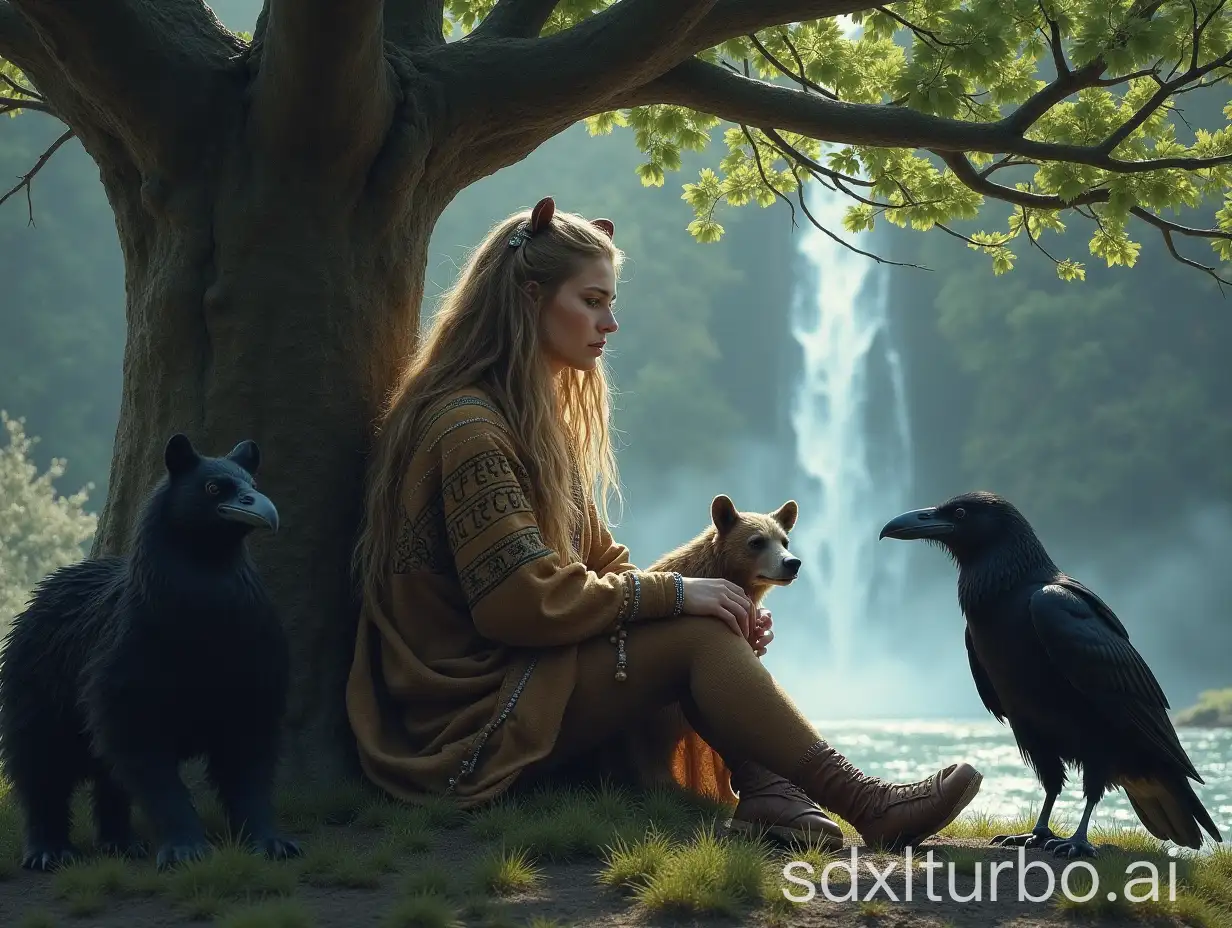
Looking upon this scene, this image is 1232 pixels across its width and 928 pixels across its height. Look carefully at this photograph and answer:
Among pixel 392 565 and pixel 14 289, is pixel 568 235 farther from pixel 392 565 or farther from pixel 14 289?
pixel 14 289

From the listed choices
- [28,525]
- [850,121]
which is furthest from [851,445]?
[850,121]

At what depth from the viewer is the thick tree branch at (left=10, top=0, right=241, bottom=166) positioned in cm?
452

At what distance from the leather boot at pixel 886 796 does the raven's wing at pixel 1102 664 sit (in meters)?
0.52

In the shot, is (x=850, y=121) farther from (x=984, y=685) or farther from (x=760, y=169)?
(x=984, y=685)

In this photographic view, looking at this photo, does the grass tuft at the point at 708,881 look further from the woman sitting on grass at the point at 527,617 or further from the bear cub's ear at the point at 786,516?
the bear cub's ear at the point at 786,516

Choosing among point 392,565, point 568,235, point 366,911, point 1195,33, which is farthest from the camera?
point 1195,33

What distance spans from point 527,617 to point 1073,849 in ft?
6.14

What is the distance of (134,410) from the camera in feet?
17.0

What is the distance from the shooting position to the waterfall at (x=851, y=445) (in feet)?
142

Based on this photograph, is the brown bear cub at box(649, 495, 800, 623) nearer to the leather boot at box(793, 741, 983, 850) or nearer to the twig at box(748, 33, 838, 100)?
the leather boot at box(793, 741, 983, 850)

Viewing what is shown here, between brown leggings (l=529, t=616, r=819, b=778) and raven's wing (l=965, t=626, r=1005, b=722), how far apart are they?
767mm

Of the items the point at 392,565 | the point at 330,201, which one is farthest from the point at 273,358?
the point at 392,565

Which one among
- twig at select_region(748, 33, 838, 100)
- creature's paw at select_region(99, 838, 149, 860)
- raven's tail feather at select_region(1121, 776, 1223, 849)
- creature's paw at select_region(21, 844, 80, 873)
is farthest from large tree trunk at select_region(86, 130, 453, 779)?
twig at select_region(748, 33, 838, 100)

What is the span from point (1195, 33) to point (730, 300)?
185ft
